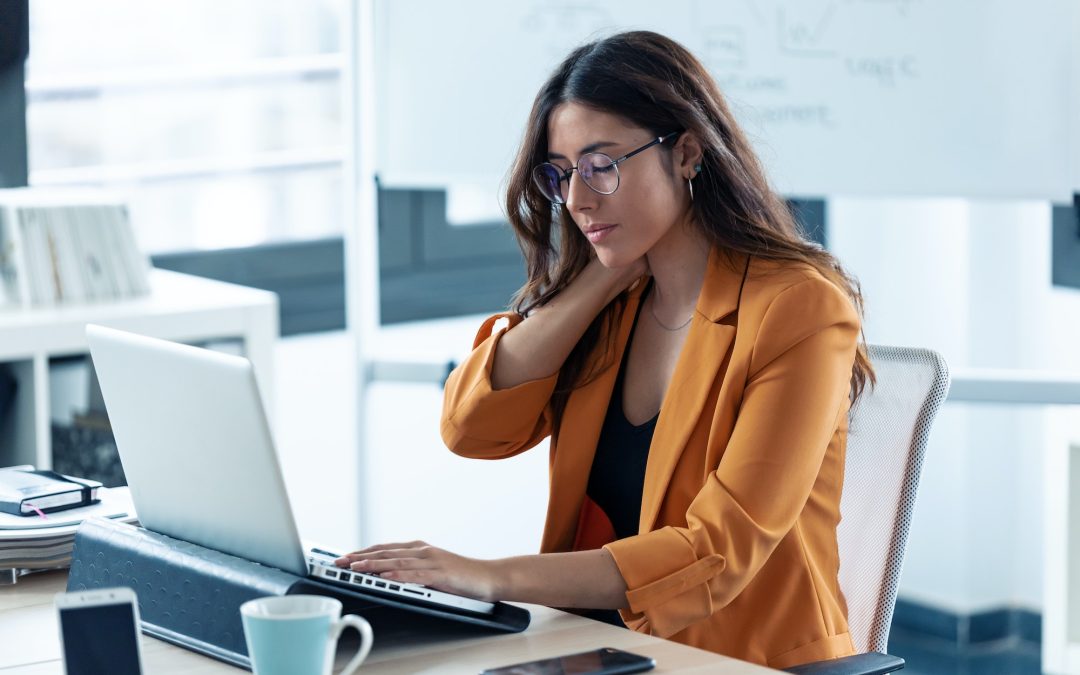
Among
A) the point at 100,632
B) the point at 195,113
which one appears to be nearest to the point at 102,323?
the point at 195,113

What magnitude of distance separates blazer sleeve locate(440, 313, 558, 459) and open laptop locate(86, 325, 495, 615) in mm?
474

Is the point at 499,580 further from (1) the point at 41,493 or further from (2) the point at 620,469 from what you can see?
(1) the point at 41,493

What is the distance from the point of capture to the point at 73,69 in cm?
289

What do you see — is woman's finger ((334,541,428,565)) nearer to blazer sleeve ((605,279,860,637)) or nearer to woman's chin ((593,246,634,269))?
blazer sleeve ((605,279,860,637))

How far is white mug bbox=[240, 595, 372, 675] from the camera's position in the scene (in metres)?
1.04

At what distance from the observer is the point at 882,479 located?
5.30 ft

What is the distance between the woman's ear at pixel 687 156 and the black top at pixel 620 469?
0.29 meters

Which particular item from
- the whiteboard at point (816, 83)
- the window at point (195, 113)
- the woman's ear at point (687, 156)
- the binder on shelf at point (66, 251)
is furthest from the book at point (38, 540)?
the window at point (195, 113)

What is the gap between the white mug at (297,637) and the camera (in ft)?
3.43

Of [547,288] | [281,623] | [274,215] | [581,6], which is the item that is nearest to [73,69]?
[274,215]

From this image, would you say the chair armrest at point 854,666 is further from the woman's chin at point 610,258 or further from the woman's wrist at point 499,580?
the woman's chin at point 610,258

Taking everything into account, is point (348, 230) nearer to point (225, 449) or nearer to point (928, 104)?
point (928, 104)

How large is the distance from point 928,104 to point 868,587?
1139 millimetres

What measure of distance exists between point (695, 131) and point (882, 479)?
0.46m
